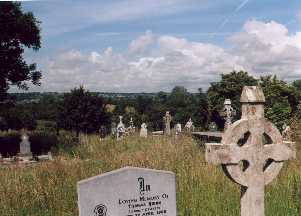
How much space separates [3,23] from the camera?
22.8m

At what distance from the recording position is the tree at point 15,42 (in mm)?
22875

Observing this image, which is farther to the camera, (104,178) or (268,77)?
(268,77)

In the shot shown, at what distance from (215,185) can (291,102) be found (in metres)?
38.7

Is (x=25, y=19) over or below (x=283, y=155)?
over

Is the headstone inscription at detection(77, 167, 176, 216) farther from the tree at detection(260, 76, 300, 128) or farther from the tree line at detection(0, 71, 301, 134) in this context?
the tree at detection(260, 76, 300, 128)

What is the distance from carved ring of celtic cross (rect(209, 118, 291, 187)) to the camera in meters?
5.02

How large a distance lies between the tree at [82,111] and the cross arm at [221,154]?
33034 millimetres

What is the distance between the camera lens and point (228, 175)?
5.14 m

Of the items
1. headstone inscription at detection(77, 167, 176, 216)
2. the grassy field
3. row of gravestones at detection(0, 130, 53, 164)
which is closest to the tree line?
row of gravestones at detection(0, 130, 53, 164)

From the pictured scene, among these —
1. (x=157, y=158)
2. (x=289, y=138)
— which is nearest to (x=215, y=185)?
(x=157, y=158)

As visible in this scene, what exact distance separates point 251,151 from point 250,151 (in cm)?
1

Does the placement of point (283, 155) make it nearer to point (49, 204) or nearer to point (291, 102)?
point (49, 204)

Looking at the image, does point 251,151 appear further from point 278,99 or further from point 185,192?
point 278,99

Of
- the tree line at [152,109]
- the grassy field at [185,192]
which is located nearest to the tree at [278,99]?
the tree line at [152,109]
